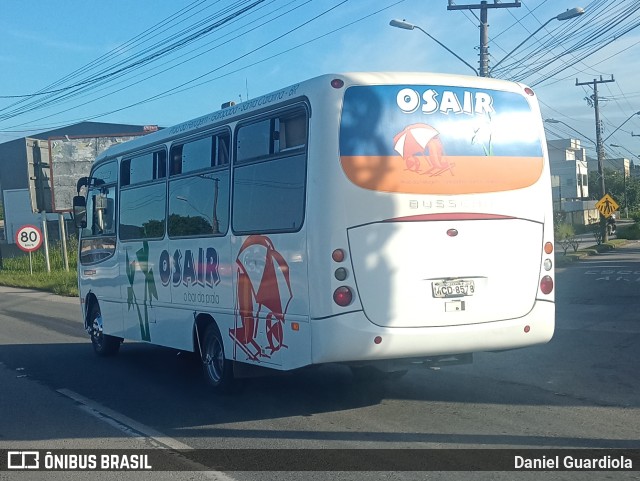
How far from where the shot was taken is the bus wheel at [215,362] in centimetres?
902

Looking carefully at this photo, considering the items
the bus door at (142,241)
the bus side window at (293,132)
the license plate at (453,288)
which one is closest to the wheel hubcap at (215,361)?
the bus door at (142,241)

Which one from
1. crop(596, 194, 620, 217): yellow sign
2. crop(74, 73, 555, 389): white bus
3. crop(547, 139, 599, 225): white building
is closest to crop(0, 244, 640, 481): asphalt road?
crop(74, 73, 555, 389): white bus

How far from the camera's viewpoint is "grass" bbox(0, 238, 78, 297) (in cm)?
2856

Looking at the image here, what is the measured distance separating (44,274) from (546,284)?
28818 mm

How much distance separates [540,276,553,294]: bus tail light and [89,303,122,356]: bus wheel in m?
6.91

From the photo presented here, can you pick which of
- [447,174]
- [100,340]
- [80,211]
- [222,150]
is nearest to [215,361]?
[222,150]

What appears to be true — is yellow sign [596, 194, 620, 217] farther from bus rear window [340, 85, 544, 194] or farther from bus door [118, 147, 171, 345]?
bus rear window [340, 85, 544, 194]

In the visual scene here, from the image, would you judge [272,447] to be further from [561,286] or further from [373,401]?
[561,286]

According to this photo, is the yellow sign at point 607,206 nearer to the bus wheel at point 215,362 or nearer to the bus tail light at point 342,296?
the bus wheel at point 215,362

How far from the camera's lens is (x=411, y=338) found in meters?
7.39

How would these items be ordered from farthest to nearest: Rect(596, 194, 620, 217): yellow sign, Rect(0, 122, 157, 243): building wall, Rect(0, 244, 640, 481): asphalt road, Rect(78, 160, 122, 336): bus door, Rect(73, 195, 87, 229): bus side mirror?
Rect(0, 122, 157, 243): building wall < Rect(596, 194, 620, 217): yellow sign < Rect(73, 195, 87, 229): bus side mirror < Rect(78, 160, 122, 336): bus door < Rect(0, 244, 640, 481): asphalt road

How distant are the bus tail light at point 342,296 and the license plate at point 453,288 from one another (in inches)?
32.0

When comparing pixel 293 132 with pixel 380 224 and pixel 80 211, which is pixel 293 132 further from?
pixel 80 211

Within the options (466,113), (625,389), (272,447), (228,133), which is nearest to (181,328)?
(228,133)
